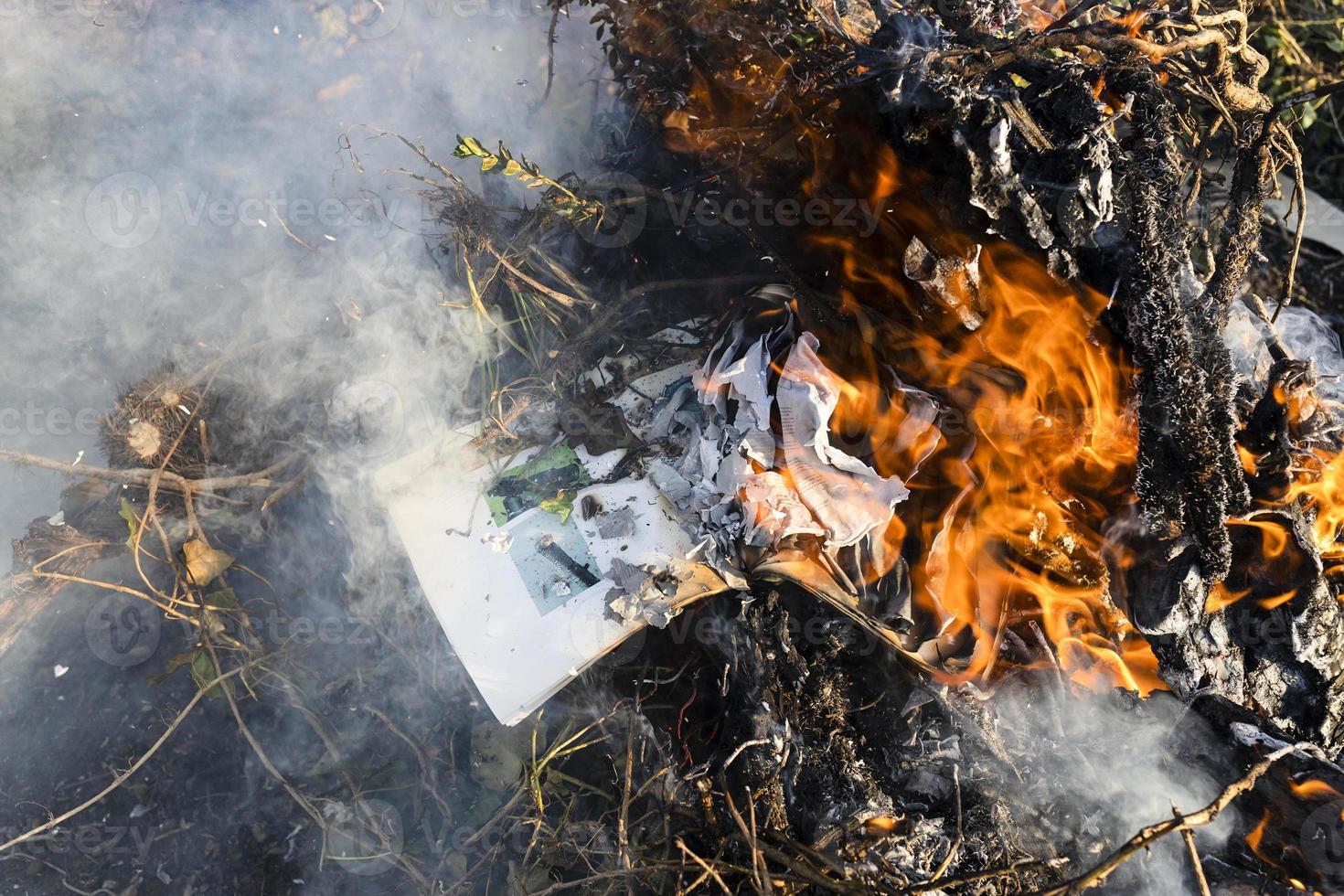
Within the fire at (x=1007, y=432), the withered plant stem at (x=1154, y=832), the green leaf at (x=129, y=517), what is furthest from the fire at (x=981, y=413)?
the green leaf at (x=129, y=517)

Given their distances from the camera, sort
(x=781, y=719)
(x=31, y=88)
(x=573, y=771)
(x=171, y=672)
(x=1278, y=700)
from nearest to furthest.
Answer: (x=1278, y=700)
(x=781, y=719)
(x=573, y=771)
(x=171, y=672)
(x=31, y=88)

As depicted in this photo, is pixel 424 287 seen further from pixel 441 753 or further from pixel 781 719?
pixel 781 719

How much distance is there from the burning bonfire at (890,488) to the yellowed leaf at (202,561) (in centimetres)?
5

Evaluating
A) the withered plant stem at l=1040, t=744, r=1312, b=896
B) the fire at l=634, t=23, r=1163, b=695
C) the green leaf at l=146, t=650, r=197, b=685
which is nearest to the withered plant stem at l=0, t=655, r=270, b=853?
the green leaf at l=146, t=650, r=197, b=685

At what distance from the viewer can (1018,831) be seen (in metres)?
2.36

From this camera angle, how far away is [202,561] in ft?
10.1

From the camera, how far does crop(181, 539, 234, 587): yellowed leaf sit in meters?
3.07

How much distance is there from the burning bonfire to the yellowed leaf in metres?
0.05

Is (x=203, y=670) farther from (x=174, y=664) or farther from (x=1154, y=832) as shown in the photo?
(x=1154, y=832)

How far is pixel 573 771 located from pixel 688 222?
2177 mm

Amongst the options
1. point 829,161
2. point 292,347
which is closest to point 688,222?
point 829,161

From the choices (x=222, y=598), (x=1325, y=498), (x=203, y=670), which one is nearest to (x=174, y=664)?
(x=203, y=670)

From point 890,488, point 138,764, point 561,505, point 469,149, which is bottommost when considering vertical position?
point 138,764

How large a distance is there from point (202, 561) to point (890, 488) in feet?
9.03
